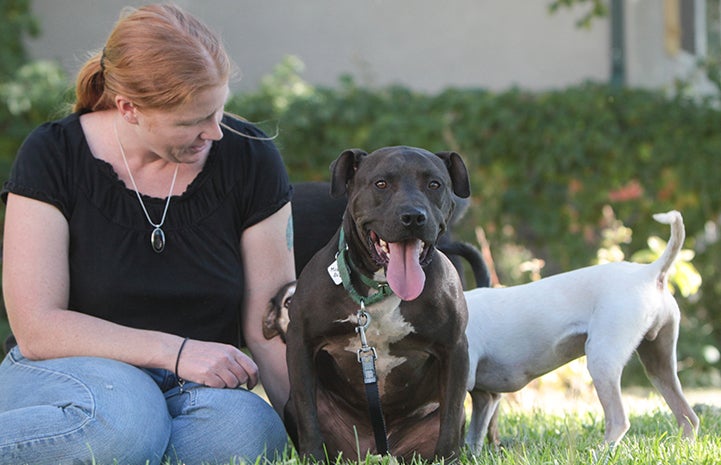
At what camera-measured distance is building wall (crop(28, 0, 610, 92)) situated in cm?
979

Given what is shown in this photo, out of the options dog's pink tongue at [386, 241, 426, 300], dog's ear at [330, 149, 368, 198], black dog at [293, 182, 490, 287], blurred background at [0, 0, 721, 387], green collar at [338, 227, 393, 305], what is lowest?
blurred background at [0, 0, 721, 387]

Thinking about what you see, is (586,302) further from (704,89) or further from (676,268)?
(704,89)

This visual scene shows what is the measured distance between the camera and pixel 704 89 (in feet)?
37.4

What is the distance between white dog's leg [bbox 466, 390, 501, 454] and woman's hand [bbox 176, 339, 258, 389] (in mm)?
849

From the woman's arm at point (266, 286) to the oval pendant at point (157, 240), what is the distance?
0.35 metres

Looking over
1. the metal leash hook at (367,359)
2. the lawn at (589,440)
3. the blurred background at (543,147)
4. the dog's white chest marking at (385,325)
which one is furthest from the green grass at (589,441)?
the blurred background at (543,147)

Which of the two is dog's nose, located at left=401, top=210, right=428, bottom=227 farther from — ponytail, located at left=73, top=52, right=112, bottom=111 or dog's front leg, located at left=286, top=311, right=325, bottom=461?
ponytail, located at left=73, top=52, right=112, bottom=111

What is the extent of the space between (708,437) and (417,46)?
6.91 metres

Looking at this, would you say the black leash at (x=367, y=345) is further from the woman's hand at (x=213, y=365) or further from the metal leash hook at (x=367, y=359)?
the woman's hand at (x=213, y=365)

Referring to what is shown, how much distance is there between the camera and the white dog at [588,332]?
3637 mm

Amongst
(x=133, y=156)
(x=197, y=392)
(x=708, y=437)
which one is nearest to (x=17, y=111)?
(x=133, y=156)

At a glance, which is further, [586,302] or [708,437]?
[586,302]

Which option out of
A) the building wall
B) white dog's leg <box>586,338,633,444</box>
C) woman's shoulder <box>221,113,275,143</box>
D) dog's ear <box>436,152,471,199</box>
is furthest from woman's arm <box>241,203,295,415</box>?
the building wall

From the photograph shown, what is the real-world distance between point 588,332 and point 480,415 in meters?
0.54
